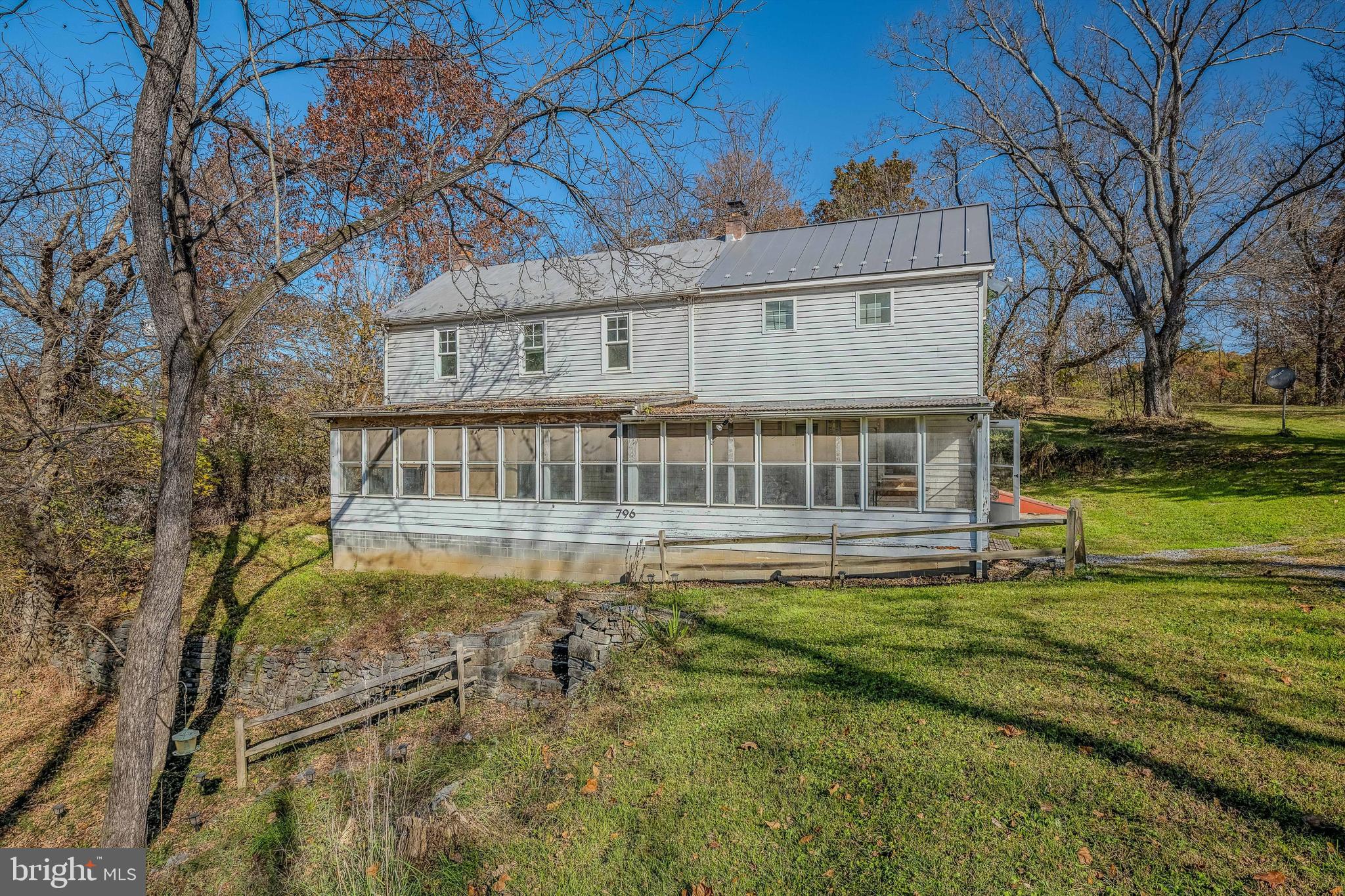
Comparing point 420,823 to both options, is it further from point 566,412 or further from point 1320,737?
point 566,412

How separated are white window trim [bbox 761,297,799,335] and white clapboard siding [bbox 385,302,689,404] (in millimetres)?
1747

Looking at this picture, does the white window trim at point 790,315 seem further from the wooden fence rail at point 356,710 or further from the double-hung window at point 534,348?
the wooden fence rail at point 356,710

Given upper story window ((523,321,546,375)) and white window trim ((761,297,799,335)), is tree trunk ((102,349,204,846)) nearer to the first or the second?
upper story window ((523,321,546,375))

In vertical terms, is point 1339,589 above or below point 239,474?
below

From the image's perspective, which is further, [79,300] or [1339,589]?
[79,300]

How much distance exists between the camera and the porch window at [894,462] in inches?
428

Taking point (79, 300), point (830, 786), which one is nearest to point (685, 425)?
point (830, 786)

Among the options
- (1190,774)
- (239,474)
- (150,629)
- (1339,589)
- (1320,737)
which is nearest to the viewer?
(1190,774)

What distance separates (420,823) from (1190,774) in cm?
541

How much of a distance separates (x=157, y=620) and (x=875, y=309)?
11.9 meters

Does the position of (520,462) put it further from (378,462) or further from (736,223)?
(736,223)

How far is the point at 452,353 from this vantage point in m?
15.9

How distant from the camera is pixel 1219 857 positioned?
3498 millimetres

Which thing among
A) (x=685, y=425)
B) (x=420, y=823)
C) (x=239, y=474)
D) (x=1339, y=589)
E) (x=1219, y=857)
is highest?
(x=685, y=425)
